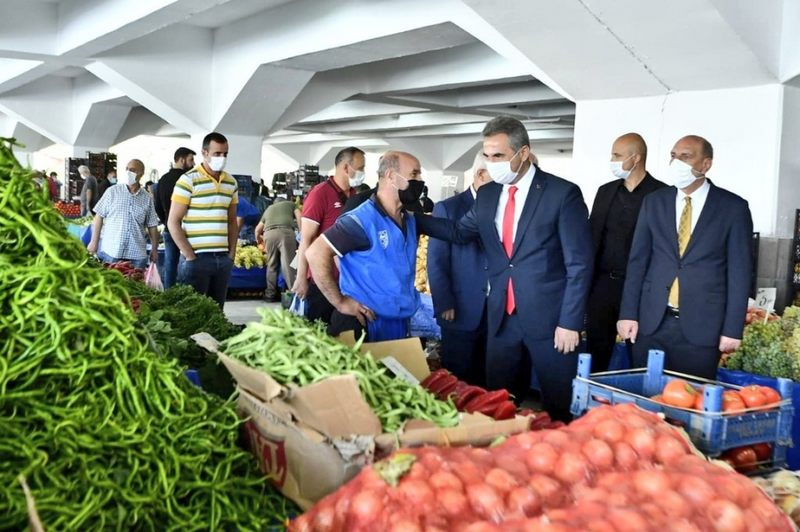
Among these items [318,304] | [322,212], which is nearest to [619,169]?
[322,212]

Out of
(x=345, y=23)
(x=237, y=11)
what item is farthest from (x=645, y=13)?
(x=237, y=11)

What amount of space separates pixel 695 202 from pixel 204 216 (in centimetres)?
328

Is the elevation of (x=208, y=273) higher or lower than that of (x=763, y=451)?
higher

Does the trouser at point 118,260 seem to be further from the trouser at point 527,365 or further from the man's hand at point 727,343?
the man's hand at point 727,343

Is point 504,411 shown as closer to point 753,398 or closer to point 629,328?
point 753,398

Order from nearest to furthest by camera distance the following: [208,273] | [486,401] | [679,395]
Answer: [679,395], [486,401], [208,273]

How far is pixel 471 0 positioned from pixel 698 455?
4.98 metres

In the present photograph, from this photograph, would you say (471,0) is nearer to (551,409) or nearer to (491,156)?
(491,156)

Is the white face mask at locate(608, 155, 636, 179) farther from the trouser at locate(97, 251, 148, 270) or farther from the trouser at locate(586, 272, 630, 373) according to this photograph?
the trouser at locate(97, 251, 148, 270)

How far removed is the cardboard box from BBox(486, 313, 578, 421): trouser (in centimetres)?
150

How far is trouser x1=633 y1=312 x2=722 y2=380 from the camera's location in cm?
365

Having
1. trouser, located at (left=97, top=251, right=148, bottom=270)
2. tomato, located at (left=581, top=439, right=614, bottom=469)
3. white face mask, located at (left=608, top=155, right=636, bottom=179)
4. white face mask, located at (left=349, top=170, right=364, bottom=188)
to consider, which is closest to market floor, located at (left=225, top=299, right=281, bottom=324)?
trouser, located at (left=97, top=251, right=148, bottom=270)

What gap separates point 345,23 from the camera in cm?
923

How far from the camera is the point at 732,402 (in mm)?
2525
